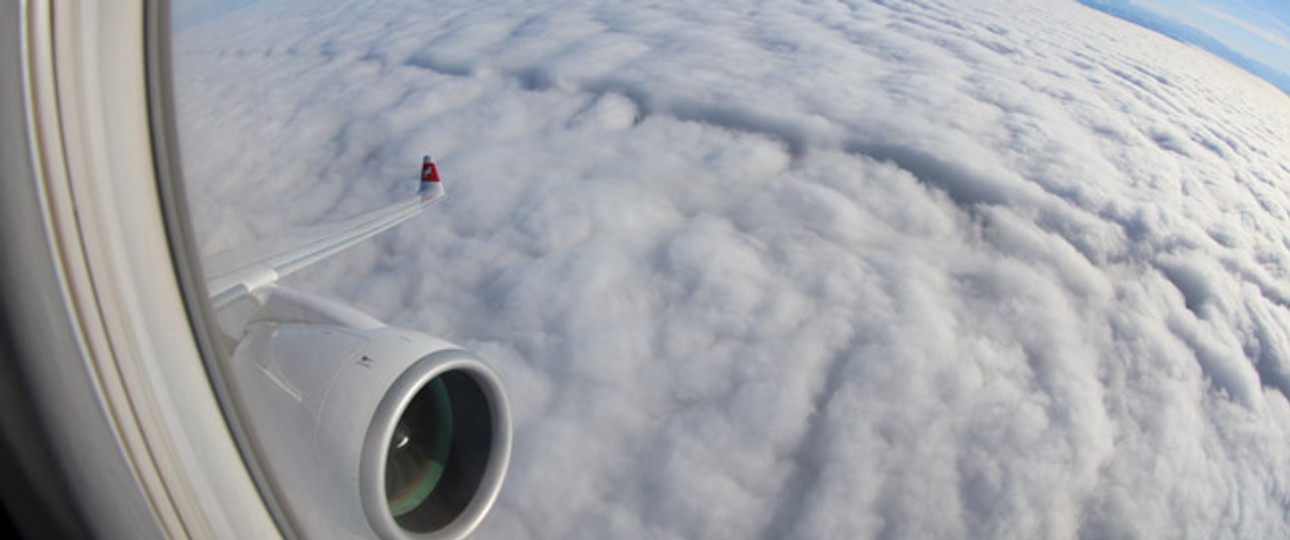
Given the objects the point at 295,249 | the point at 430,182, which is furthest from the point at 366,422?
the point at 430,182

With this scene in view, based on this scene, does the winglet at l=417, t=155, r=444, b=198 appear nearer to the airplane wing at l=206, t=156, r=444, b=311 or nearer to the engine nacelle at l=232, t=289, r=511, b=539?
the airplane wing at l=206, t=156, r=444, b=311

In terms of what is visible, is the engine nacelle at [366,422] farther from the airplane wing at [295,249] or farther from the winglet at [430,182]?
the winglet at [430,182]

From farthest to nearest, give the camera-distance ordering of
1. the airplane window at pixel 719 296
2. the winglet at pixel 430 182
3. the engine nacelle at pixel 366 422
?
the winglet at pixel 430 182
the airplane window at pixel 719 296
the engine nacelle at pixel 366 422

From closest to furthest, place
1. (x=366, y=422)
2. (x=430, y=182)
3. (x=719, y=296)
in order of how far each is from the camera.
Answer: (x=366, y=422) → (x=430, y=182) → (x=719, y=296)

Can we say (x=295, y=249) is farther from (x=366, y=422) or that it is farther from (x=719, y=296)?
(x=719, y=296)

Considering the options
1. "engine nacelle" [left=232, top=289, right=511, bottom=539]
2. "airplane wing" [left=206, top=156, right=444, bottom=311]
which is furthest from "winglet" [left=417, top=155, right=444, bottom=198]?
"engine nacelle" [left=232, top=289, right=511, bottom=539]

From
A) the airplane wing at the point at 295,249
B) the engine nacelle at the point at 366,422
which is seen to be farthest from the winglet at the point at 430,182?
the engine nacelle at the point at 366,422

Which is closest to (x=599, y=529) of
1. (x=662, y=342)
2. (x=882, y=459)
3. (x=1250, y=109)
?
(x=662, y=342)
